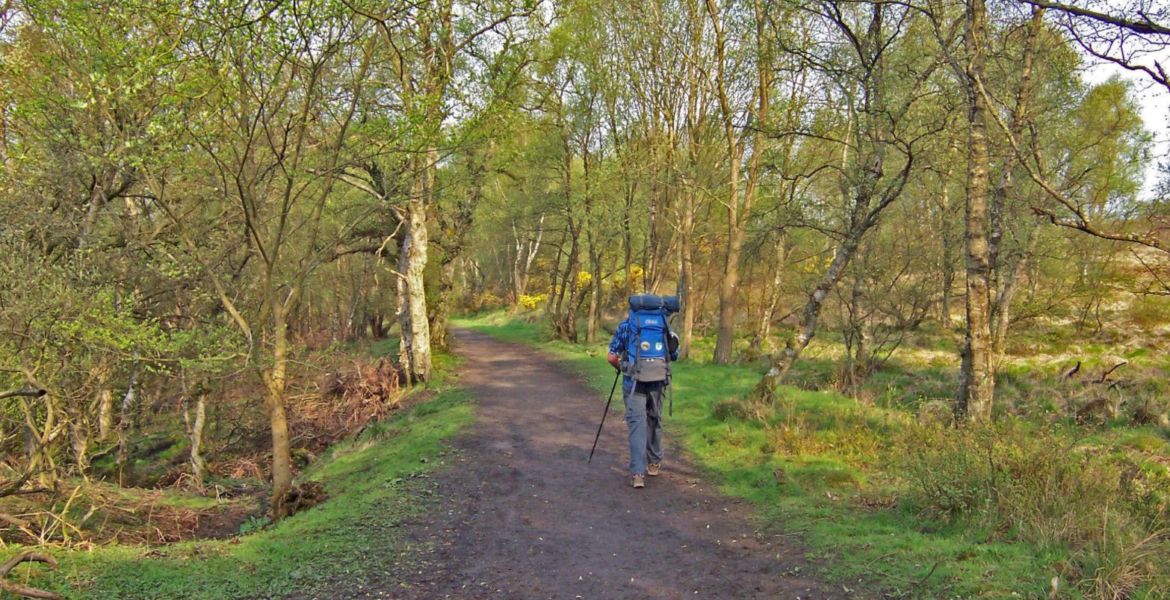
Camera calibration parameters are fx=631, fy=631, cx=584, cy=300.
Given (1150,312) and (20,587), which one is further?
(1150,312)

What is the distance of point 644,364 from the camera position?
7.45m

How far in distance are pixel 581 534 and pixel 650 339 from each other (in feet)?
8.02

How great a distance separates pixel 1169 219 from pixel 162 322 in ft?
50.9

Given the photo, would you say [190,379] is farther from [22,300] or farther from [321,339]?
[321,339]

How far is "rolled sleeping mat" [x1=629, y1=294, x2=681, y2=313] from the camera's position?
24.3 feet

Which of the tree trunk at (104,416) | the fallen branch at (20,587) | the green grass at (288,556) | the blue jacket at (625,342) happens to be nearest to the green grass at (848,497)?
the blue jacket at (625,342)

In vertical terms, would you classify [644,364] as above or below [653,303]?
below

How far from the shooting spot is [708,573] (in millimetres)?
5215

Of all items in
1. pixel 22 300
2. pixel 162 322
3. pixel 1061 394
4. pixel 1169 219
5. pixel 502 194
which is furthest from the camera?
pixel 502 194

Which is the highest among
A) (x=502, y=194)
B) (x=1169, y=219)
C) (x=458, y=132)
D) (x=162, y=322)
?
(x=502, y=194)

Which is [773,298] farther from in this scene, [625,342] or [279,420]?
[279,420]

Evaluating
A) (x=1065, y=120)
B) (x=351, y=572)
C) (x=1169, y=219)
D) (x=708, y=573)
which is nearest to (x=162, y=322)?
(x=351, y=572)

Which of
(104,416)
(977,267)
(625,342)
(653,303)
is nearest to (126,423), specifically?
(104,416)

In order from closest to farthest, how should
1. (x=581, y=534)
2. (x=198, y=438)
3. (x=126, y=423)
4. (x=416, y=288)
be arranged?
(x=581, y=534) → (x=126, y=423) → (x=198, y=438) → (x=416, y=288)
